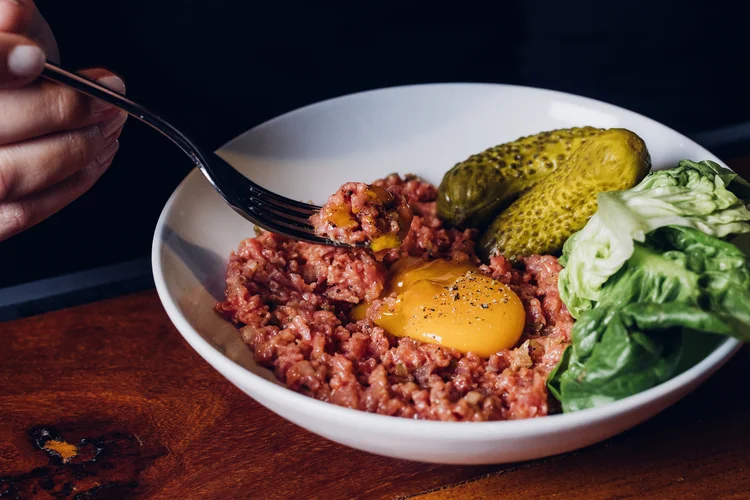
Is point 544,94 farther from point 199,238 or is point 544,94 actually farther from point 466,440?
point 466,440

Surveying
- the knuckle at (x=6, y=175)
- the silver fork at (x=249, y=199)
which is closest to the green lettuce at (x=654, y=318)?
the silver fork at (x=249, y=199)

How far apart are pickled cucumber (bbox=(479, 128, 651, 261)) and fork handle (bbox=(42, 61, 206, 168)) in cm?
93

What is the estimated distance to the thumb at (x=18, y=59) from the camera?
138 cm

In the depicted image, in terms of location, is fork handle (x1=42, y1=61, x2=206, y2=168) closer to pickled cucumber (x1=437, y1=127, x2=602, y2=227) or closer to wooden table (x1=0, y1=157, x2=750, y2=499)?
wooden table (x1=0, y1=157, x2=750, y2=499)

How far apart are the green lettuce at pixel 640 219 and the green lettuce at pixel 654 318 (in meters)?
0.04

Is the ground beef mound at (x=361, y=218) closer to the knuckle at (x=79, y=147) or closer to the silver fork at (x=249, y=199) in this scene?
the silver fork at (x=249, y=199)

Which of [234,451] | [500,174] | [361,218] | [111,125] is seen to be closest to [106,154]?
[111,125]

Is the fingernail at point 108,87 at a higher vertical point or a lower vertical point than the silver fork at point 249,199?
higher

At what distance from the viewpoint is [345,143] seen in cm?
238

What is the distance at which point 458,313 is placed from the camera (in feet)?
5.68

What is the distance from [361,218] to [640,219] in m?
0.72

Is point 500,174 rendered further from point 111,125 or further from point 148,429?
point 148,429

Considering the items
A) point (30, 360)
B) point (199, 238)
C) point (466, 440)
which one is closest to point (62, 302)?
point (30, 360)

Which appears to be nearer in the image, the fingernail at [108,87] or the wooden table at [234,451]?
the wooden table at [234,451]
